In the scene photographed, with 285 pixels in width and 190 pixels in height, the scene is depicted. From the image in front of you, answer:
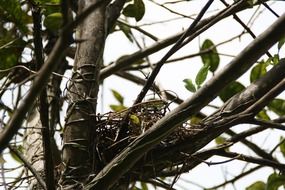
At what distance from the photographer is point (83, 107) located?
5.05 feet

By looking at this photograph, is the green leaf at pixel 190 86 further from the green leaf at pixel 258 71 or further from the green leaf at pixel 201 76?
the green leaf at pixel 258 71

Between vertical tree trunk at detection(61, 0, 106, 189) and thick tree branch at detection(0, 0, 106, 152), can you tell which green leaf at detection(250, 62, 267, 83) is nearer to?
vertical tree trunk at detection(61, 0, 106, 189)

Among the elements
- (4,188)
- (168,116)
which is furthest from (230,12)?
(4,188)

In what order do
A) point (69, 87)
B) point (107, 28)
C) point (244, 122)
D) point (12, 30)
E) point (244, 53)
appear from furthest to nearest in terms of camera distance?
point (12, 30), point (107, 28), point (69, 87), point (244, 122), point (244, 53)

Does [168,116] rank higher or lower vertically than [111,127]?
lower

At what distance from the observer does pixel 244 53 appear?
98cm

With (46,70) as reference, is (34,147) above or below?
above

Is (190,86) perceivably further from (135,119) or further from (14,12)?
(14,12)

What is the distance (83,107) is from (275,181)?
1.93ft

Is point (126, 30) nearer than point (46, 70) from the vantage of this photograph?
No

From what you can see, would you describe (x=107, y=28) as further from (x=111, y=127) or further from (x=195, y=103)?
(x=195, y=103)

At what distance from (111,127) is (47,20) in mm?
365

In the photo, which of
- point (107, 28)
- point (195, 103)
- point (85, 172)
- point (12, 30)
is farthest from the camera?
point (12, 30)

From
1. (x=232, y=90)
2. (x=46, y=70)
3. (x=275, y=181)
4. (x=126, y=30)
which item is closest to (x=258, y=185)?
(x=275, y=181)
